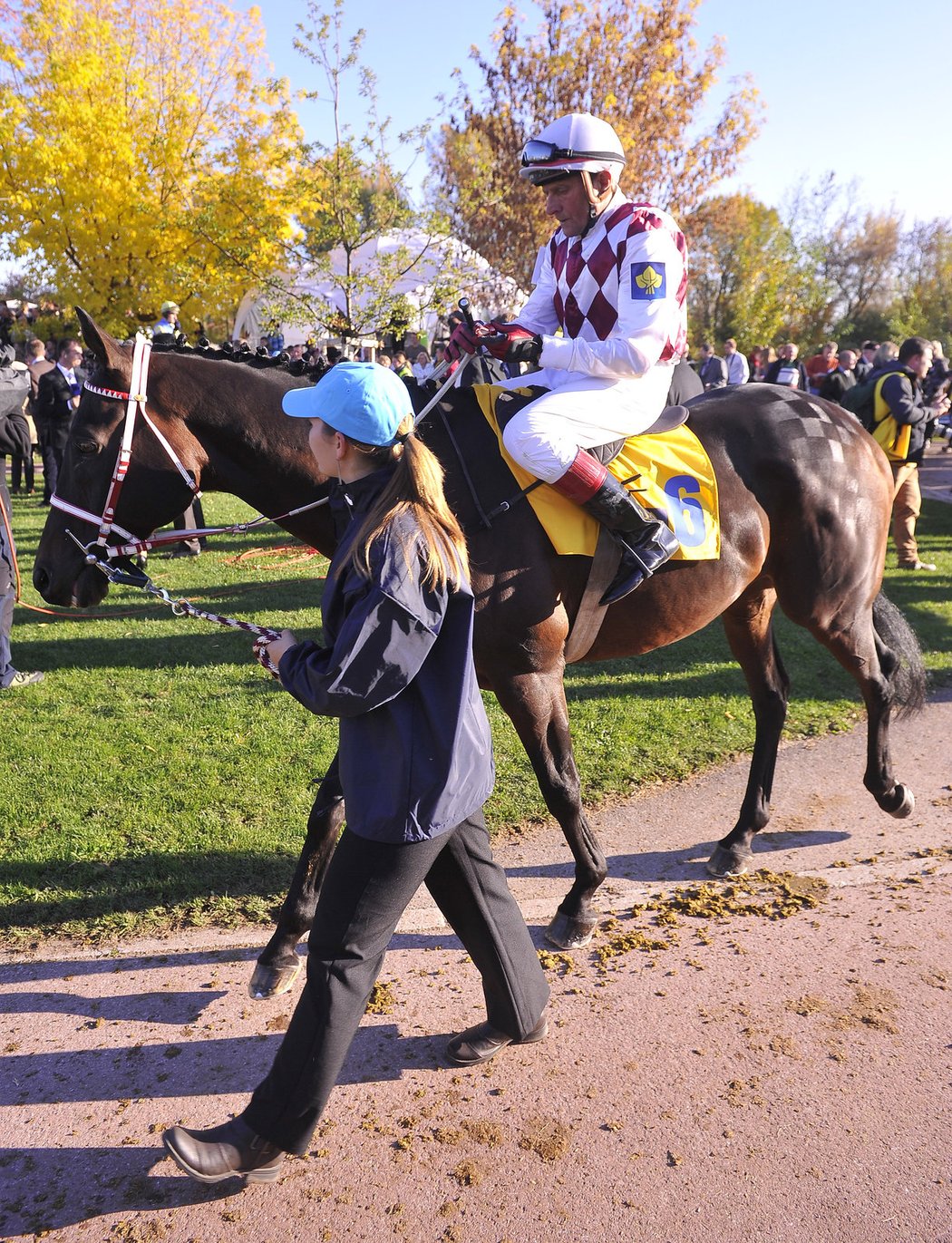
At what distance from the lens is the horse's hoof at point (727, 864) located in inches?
162

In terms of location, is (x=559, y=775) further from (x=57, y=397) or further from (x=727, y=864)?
(x=57, y=397)

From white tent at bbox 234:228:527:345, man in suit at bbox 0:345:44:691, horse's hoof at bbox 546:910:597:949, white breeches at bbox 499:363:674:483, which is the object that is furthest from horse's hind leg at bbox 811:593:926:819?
white tent at bbox 234:228:527:345

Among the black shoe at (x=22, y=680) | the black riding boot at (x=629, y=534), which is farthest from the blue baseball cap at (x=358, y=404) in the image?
the black shoe at (x=22, y=680)

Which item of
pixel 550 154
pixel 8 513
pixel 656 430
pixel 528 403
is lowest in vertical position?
pixel 8 513

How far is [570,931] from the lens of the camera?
11.7 ft

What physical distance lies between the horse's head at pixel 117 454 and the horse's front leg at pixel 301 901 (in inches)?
47.3

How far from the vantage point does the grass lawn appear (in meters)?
3.93

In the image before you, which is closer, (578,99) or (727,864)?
(727,864)

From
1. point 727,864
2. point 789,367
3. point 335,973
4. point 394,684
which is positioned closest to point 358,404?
point 394,684

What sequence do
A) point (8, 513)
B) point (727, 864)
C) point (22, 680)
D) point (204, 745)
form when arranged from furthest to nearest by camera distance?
point (22, 680), point (8, 513), point (204, 745), point (727, 864)

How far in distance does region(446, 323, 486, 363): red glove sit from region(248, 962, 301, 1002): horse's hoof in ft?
7.90

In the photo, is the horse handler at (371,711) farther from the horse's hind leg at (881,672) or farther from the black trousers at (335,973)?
the horse's hind leg at (881,672)

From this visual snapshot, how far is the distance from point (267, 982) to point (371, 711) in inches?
60.6

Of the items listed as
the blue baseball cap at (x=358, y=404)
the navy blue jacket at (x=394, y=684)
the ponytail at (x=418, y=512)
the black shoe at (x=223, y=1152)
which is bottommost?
the black shoe at (x=223, y=1152)
